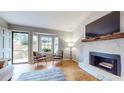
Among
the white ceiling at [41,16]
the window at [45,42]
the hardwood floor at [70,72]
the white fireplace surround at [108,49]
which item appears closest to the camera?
the white fireplace surround at [108,49]

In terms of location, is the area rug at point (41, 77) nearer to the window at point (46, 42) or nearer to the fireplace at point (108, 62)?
the fireplace at point (108, 62)

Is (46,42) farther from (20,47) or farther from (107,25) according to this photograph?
(107,25)

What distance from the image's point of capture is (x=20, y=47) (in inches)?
252

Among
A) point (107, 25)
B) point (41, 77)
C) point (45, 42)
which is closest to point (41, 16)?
point (41, 77)

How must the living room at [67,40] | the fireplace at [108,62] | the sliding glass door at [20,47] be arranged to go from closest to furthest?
the fireplace at [108,62] → the living room at [67,40] → the sliding glass door at [20,47]

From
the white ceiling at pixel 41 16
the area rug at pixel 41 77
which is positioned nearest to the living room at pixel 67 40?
the white ceiling at pixel 41 16

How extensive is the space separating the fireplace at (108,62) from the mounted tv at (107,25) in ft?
2.39

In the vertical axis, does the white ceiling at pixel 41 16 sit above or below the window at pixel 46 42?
above

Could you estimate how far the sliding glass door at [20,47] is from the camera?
628cm

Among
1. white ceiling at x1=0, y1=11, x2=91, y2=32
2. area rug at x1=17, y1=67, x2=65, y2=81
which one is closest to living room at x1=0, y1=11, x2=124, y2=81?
white ceiling at x1=0, y1=11, x2=91, y2=32

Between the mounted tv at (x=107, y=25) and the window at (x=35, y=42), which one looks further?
the window at (x=35, y=42)

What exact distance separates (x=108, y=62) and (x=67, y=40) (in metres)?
4.46

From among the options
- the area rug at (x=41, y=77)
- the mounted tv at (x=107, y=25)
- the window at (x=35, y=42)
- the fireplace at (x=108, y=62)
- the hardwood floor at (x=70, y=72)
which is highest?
the mounted tv at (x=107, y=25)

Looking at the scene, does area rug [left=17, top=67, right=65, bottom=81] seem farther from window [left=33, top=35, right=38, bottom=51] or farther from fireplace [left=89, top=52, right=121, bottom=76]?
window [left=33, top=35, right=38, bottom=51]
